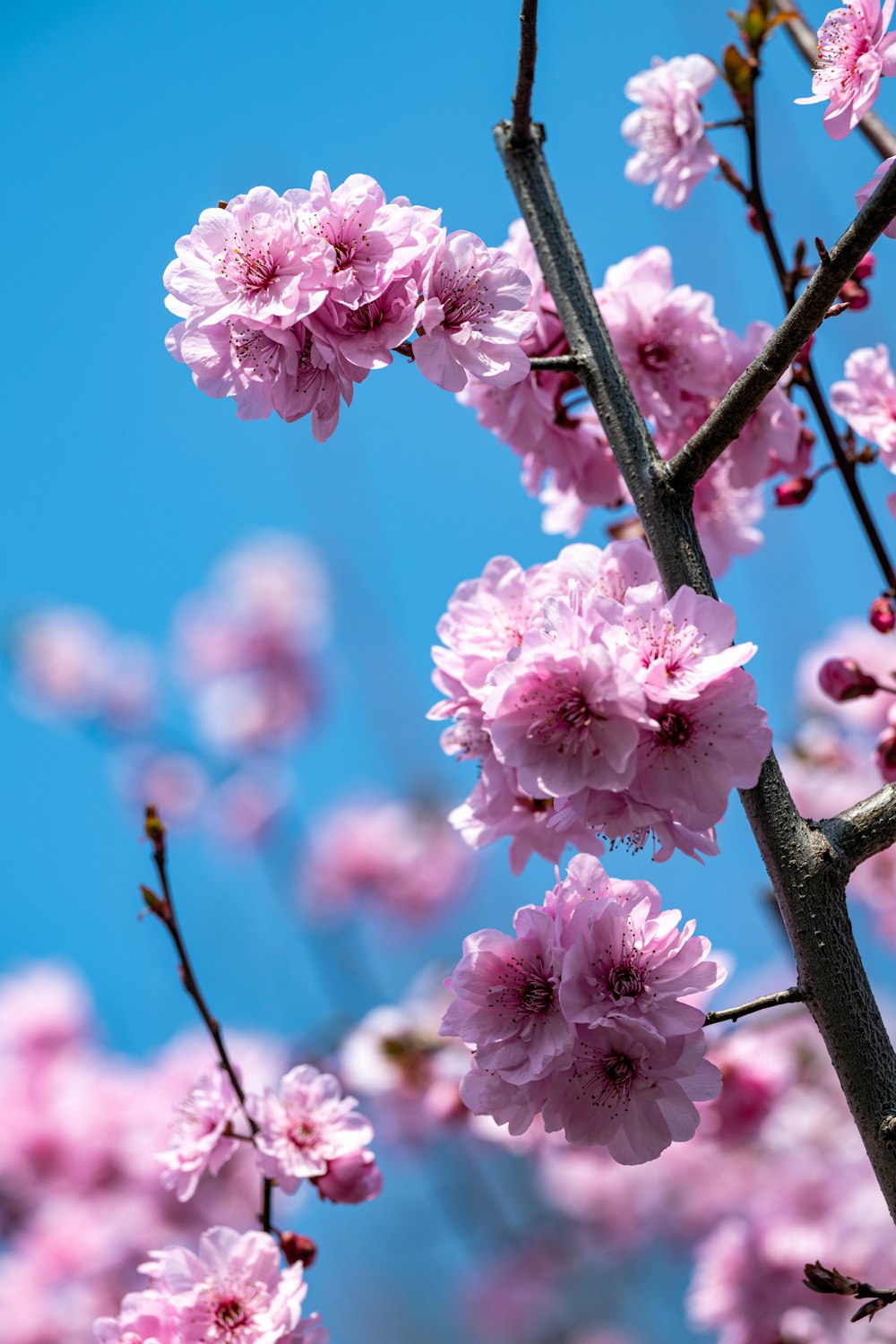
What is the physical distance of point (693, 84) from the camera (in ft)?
6.56

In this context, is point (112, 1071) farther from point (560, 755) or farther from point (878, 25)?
point (878, 25)

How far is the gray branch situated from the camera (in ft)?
3.96

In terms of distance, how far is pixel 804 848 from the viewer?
4.17 ft

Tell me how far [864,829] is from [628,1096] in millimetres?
407

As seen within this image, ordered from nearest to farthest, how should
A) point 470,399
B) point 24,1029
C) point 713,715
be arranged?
point 713,715 < point 470,399 < point 24,1029

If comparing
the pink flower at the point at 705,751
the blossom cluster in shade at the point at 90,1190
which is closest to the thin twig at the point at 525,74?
the pink flower at the point at 705,751

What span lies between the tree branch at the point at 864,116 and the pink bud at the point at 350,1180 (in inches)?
66.2

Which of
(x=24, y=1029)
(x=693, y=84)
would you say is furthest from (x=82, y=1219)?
(x=693, y=84)

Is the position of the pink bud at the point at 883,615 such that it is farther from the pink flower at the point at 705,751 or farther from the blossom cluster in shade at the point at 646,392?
the pink flower at the point at 705,751

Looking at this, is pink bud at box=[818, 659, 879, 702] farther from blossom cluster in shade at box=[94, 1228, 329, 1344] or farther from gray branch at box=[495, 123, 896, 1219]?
blossom cluster in shade at box=[94, 1228, 329, 1344]

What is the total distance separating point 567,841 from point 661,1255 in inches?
172

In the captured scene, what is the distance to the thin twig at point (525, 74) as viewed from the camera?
4.80 feet

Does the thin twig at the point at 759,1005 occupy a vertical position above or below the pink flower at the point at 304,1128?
below

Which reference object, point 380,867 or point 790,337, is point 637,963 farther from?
point 380,867
